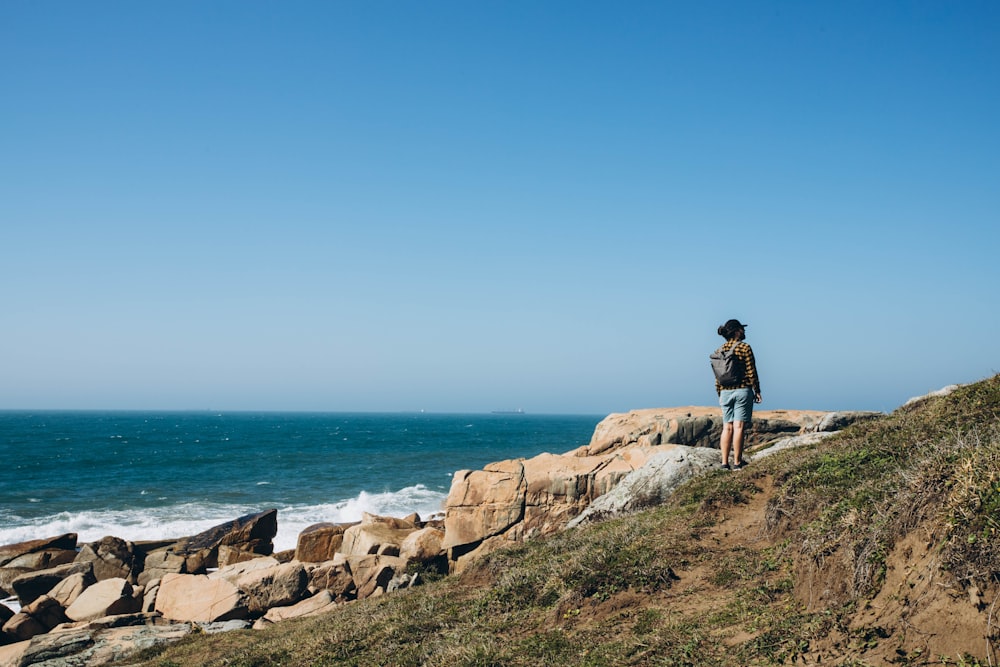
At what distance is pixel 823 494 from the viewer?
8.20m

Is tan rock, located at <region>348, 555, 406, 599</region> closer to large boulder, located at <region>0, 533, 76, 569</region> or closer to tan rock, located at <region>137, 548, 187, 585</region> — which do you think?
tan rock, located at <region>137, 548, 187, 585</region>

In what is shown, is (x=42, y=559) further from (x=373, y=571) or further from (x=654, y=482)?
(x=654, y=482)

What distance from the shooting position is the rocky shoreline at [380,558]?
544 inches

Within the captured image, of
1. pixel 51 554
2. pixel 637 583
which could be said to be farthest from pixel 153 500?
pixel 637 583

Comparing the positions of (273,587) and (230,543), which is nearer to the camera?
(273,587)

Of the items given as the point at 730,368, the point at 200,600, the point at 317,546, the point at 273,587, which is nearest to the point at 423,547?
the point at 273,587

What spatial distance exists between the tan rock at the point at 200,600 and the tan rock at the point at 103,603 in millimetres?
1381

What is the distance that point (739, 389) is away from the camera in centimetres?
1189

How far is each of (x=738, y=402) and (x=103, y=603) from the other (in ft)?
58.3

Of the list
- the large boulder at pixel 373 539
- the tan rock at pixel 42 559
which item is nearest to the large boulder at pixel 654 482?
the large boulder at pixel 373 539

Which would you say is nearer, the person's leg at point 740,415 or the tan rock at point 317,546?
the person's leg at point 740,415

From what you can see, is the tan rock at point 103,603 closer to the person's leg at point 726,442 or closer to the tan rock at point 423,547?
the tan rock at point 423,547

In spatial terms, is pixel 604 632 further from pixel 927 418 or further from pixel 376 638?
pixel 927 418

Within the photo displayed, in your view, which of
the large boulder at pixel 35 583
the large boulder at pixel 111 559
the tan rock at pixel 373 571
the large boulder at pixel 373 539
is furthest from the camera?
the large boulder at pixel 111 559
